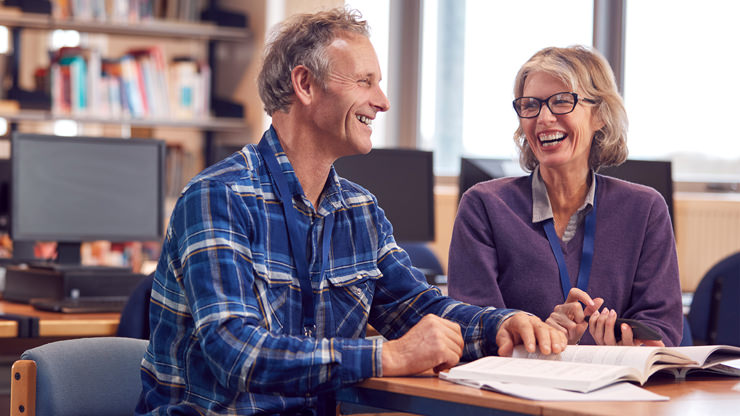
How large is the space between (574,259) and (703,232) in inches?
89.8

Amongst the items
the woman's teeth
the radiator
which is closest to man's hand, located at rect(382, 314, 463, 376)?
the woman's teeth

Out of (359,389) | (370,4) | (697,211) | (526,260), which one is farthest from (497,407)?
(370,4)

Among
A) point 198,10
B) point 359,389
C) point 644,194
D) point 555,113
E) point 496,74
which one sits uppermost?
point 198,10

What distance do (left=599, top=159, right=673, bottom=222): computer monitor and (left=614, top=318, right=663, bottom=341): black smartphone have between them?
1.67 metres

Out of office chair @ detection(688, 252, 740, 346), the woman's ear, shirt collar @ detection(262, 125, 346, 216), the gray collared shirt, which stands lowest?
office chair @ detection(688, 252, 740, 346)

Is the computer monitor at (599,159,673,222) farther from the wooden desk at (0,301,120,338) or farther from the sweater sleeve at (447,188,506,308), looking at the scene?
the wooden desk at (0,301,120,338)

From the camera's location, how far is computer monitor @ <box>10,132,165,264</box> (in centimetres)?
286

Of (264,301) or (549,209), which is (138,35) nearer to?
(549,209)

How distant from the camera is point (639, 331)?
1730mm

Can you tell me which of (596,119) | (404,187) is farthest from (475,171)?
(596,119)

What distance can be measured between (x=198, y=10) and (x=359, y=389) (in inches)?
173

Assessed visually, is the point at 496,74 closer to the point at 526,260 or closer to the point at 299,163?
the point at 526,260

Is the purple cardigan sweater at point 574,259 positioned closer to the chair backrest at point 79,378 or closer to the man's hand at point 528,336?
the man's hand at point 528,336

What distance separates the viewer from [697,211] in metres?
4.09
